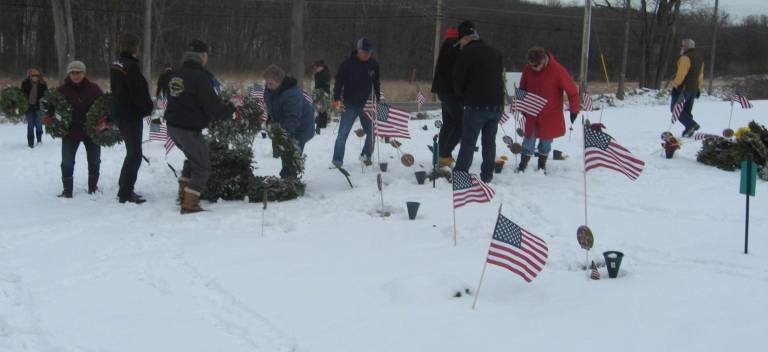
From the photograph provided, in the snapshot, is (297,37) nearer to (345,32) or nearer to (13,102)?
(13,102)

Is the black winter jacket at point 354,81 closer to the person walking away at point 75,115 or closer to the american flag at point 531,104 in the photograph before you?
the american flag at point 531,104

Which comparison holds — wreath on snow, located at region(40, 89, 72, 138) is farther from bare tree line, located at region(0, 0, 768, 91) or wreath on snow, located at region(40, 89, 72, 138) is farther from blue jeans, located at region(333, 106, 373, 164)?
bare tree line, located at region(0, 0, 768, 91)

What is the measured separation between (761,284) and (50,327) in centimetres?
454

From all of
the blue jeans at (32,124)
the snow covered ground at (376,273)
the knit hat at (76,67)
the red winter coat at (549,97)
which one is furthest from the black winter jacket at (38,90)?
the red winter coat at (549,97)

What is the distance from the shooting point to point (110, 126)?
7586 millimetres

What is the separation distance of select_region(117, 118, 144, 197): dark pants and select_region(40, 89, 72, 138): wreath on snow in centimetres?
77

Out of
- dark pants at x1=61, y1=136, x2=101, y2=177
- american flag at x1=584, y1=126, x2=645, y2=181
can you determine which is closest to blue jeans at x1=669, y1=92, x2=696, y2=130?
american flag at x1=584, y1=126, x2=645, y2=181

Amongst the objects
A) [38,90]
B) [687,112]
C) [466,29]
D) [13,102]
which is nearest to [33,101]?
[38,90]

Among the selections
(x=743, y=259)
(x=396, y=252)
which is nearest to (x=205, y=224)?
(x=396, y=252)

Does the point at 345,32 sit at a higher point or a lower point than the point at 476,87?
higher

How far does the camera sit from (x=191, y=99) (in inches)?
262

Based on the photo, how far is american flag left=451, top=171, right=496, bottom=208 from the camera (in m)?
5.42

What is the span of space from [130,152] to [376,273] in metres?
3.75

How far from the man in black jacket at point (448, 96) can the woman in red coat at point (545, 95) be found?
909 millimetres
